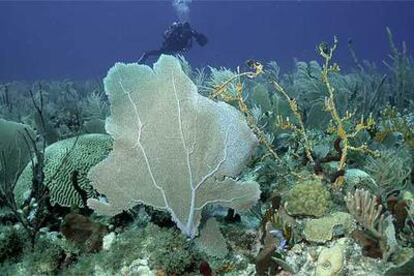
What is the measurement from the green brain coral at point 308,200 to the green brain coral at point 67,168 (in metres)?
1.98

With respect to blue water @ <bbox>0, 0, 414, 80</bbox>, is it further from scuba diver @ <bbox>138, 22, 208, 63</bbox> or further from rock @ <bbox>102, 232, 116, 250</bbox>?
rock @ <bbox>102, 232, 116, 250</bbox>

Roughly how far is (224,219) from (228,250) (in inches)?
21.4

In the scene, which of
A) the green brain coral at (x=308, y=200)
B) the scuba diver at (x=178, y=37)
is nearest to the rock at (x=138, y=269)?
the green brain coral at (x=308, y=200)

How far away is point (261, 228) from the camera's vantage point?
3.96m

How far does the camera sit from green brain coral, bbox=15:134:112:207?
421 cm

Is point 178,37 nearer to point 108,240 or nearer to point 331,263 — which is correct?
point 108,240

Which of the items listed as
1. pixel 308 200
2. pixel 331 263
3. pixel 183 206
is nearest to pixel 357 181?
pixel 308 200

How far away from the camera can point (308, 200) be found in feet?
13.0

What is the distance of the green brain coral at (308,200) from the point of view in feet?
12.9

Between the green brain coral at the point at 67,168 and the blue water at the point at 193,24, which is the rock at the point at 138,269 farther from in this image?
the blue water at the point at 193,24

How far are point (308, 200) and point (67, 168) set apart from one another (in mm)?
2438

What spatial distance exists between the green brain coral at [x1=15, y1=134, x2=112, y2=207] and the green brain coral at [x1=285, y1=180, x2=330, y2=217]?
6.51 ft

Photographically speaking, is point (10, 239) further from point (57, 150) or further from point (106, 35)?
point (106, 35)

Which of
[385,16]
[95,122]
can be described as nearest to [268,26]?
[385,16]
